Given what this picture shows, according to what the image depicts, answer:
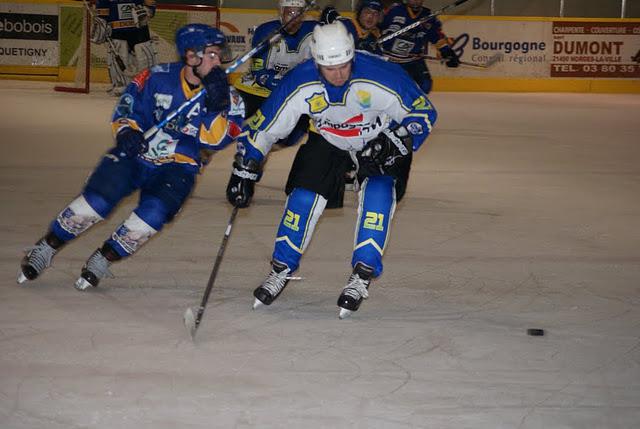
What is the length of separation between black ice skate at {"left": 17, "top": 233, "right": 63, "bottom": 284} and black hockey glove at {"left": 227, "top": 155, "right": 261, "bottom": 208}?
826 millimetres

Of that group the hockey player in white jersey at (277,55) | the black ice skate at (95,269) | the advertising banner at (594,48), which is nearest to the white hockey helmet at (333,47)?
the black ice skate at (95,269)

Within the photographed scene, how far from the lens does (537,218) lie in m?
6.93

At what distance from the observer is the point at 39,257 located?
4.84 metres

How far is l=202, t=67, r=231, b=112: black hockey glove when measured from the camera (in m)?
4.58

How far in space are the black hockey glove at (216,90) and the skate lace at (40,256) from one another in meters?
0.97

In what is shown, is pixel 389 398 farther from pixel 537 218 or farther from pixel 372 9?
pixel 372 9

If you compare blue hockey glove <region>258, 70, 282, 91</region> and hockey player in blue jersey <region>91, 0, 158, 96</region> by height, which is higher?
blue hockey glove <region>258, 70, 282, 91</region>

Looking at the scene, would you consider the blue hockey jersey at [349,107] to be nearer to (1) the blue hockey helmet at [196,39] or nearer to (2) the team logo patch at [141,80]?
(1) the blue hockey helmet at [196,39]

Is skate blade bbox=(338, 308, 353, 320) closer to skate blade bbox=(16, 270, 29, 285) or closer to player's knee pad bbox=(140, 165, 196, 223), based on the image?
player's knee pad bbox=(140, 165, 196, 223)

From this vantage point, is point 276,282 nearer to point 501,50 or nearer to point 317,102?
point 317,102

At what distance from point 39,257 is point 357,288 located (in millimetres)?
1426

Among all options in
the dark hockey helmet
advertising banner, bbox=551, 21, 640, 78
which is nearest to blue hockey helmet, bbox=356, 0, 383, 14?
the dark hockey helmet

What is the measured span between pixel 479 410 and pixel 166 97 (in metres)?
2.09

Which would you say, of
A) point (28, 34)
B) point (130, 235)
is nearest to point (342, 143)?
point (130, 235)
